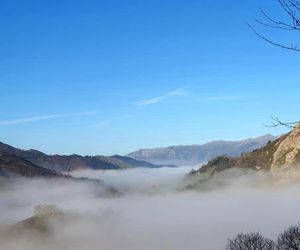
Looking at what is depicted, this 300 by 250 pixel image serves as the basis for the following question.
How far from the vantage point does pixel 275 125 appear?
12.6 m

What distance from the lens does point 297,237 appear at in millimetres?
130750

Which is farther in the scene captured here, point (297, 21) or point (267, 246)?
point (267, 246)

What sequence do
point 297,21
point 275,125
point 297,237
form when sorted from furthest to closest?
point 297,237 → point 275,125 → point 297,21

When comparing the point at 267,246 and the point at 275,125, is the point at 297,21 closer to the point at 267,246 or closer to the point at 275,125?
the point at 275,125

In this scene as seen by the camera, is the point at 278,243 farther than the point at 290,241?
Yes

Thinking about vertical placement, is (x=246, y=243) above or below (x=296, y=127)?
below

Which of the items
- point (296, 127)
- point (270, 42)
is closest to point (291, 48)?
point (270, 42)

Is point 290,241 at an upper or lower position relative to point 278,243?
upper

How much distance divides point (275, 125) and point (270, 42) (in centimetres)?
203

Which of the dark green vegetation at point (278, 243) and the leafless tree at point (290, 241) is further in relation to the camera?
the dark green vegetation at point (278, 243)

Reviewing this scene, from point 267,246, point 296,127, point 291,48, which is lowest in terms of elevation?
point 267,246

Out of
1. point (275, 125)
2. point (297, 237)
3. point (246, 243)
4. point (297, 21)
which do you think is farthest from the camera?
point (246, 243)

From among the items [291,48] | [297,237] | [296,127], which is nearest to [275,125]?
[296,127]

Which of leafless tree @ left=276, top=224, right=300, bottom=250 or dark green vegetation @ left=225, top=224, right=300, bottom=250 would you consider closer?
leafless tree @ left=276, top=224, right=300, bottom=250
